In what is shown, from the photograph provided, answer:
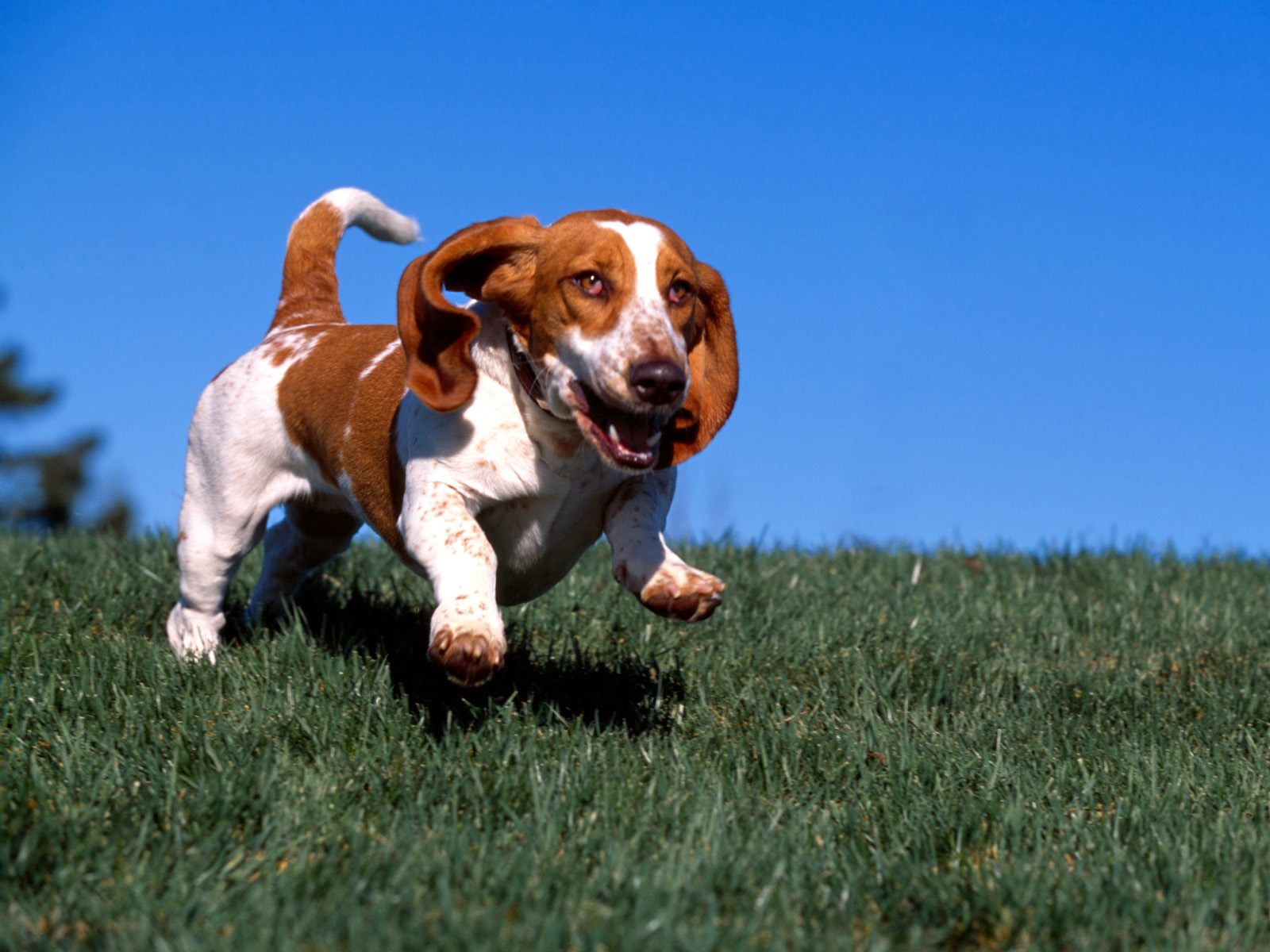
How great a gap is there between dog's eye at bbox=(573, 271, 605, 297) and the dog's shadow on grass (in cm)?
123

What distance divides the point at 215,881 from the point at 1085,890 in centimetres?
183

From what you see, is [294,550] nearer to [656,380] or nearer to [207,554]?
[207,554]

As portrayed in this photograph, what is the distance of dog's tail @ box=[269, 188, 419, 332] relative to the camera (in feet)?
18.1

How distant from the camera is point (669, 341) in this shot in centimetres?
356

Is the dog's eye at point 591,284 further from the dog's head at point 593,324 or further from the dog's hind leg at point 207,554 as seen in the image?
the dog's hind leg at point 207,554

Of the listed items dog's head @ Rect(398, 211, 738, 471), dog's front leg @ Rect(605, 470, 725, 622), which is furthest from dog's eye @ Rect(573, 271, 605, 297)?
dog's front leg @ Rect(605, 470, 725, 622)

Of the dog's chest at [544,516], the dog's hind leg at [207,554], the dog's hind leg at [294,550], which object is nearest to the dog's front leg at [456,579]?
the dog's chest at [544,516]

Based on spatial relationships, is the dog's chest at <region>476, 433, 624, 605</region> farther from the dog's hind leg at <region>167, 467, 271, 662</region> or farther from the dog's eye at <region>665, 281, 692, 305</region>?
the dog's hind leg at <region>167, 467, 271, 662</region>

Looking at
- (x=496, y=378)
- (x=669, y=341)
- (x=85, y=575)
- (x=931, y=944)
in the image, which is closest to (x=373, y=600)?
(x=85, y=575)

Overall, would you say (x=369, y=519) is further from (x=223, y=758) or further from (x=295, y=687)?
(x=223, y=758)

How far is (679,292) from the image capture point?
3.85 m

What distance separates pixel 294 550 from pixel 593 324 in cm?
242

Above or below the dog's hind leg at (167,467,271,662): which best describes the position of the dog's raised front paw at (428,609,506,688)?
below

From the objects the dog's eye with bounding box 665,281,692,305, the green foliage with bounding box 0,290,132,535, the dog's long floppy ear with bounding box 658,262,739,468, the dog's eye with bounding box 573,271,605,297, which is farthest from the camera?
the green foliage with bounding box 0,290,132,535
